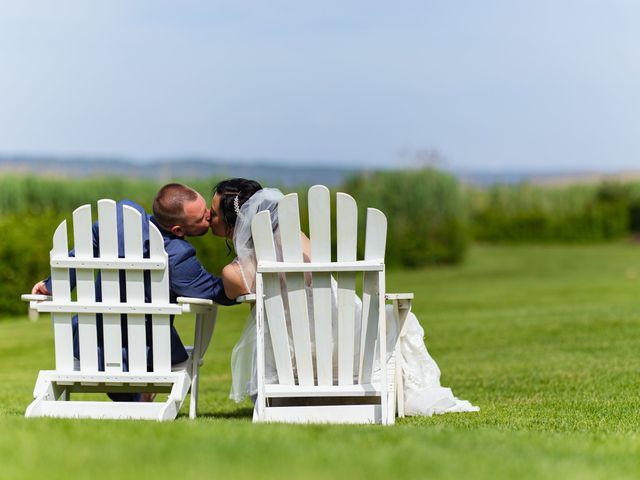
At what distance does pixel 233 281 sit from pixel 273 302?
28 centimetres

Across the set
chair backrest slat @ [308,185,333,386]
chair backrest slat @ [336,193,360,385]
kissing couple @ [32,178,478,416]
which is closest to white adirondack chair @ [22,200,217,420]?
kissing couple @ [32,178,478,416]

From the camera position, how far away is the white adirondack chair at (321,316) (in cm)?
529

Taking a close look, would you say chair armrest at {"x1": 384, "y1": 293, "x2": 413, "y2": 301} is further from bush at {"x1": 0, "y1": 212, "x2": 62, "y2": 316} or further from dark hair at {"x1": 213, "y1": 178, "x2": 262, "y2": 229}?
bush at {"x1": 0, "y1": 212, "x2": 62, "y2": 316}

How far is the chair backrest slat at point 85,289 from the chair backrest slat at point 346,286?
134cm

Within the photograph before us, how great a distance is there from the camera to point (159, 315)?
5.52 meters

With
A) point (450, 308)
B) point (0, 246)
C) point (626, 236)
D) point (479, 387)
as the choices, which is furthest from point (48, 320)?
point (626, 236)

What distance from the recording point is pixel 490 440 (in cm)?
444

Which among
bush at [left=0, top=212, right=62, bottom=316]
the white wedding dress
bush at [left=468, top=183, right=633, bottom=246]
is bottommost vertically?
bush at [left=468, top=183, right=633, bottom=246]

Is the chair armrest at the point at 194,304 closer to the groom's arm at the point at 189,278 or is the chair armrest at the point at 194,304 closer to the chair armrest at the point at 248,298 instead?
the groom's arm at the point at 189,278

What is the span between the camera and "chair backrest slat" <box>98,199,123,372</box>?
542cm

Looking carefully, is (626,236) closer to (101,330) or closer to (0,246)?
(0,246)

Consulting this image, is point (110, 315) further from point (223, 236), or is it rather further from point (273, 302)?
point (273, 302)

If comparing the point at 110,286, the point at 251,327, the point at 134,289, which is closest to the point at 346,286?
the point at 251,327

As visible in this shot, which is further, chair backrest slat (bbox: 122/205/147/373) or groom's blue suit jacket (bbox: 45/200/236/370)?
groom's blue suit jacket (bbox: 45/200/236/370)
